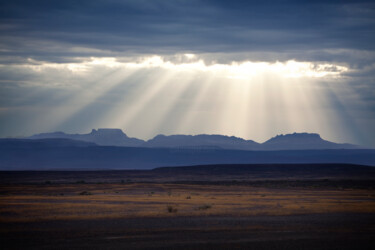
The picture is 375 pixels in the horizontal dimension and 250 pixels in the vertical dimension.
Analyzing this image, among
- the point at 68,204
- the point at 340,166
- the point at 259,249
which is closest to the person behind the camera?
the point at 259,249

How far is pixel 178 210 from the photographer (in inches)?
1417

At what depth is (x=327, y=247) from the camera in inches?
832

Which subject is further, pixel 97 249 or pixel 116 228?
pixel 116 228

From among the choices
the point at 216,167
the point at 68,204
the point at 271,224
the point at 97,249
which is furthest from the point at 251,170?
the point at 97,249

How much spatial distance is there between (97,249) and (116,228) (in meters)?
6.01

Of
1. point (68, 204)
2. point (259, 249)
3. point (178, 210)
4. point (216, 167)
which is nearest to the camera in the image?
point (259, 249)

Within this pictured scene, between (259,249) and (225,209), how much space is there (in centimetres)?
1576

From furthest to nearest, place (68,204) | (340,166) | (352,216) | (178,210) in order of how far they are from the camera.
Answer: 1. (340,166)
2. (68,204)
3. (178,210)
4. (352,216)

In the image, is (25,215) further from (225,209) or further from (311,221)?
(311,221)

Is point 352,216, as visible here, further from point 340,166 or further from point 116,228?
point 340,166

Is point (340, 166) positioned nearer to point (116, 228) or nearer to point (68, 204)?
point (68, 204)

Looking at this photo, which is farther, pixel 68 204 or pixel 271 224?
pixel 68 204

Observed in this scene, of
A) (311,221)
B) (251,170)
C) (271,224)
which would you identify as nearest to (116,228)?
(271,224)

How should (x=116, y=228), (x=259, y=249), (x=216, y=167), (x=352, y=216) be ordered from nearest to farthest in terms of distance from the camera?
(x=259, y=249) → (x=116, y=228) → (x=352, y=216) → (x=216, y=167)
